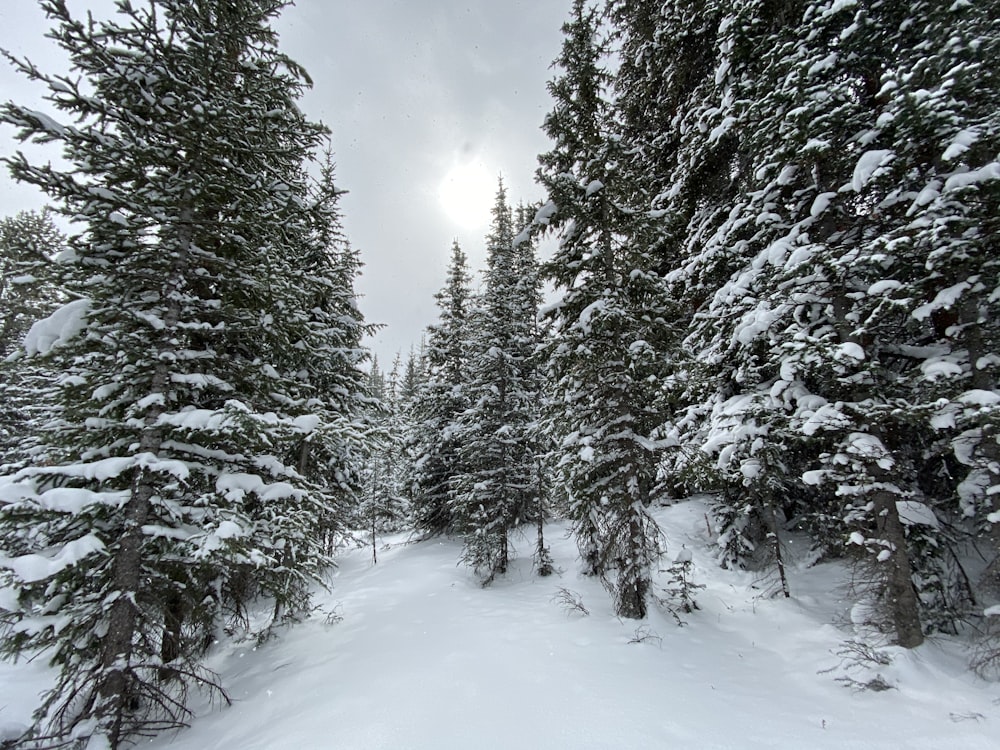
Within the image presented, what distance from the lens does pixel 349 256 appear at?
15594 millimetres

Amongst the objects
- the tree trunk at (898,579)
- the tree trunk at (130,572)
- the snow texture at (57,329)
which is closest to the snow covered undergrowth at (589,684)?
the tree trunk at (898,579)

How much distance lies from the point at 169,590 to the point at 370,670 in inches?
138

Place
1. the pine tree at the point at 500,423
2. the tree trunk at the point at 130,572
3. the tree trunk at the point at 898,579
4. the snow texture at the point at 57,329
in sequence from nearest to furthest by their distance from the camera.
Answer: the tree trunk at the point at 130,572 → the snow texture at the point at 57,329 → the tree trunk at the point at 898,579 → the pine tree at the point at 500,423

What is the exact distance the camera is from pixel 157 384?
246 inches

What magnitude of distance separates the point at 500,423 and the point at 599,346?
659 centimetres

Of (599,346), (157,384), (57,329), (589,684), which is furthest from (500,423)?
(57,329)

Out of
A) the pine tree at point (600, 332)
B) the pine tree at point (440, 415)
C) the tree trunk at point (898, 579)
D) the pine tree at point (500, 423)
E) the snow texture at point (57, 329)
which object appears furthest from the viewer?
the pine tree at point (440, 415)

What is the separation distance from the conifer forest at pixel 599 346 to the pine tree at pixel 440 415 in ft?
32.4

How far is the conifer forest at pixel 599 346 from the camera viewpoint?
5.56m

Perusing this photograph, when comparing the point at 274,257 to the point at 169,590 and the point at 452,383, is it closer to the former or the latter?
the point at 169,590

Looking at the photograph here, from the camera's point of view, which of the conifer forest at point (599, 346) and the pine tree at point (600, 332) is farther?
the pine tree at point (600, 332)

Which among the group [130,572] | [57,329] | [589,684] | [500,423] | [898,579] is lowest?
[589,684]

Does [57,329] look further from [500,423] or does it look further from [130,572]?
[500,423]

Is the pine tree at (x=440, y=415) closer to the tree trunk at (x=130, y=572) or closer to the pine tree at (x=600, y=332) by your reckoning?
the pine tree at (x=600, y=332)
